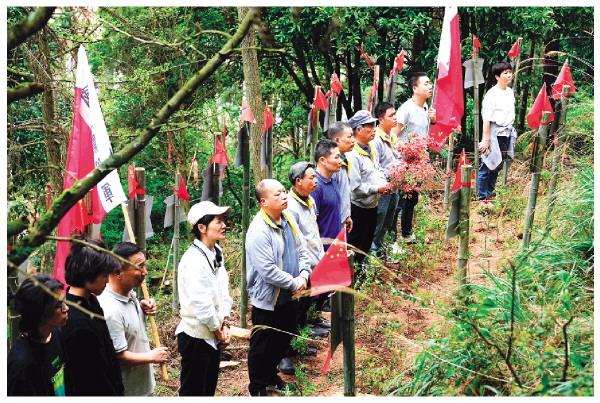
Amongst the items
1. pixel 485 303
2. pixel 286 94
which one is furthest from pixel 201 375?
pixel 286 94

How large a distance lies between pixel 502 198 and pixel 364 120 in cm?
333

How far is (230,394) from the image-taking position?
5484mm

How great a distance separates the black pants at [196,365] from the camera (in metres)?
4.34

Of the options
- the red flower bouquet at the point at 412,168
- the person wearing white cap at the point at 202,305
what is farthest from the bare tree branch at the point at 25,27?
the red flower bouquet at the point at 412,168

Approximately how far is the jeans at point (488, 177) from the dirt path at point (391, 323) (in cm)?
56

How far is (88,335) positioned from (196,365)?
111 cm

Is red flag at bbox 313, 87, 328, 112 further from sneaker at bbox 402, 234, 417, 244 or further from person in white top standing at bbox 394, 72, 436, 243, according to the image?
sneaker at bbox 402, 234, 417, 244

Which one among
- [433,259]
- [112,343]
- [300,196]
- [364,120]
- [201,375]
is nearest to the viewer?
[112,343]

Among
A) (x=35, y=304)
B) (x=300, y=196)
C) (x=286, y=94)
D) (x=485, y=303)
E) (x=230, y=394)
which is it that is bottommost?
(x=230, y=394)

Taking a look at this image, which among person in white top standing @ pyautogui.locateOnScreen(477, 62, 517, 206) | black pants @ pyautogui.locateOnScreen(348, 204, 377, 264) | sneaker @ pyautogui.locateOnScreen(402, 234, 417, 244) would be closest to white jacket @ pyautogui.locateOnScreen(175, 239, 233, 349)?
black pants @ pyautogui.locateOnScreen(348, 204, 377, 264)

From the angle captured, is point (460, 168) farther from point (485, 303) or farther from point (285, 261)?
point (285, 261)

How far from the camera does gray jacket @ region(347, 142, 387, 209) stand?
6.39 m

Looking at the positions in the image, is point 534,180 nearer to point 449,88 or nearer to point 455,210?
point 449,88

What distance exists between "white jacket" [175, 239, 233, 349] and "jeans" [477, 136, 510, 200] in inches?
210
